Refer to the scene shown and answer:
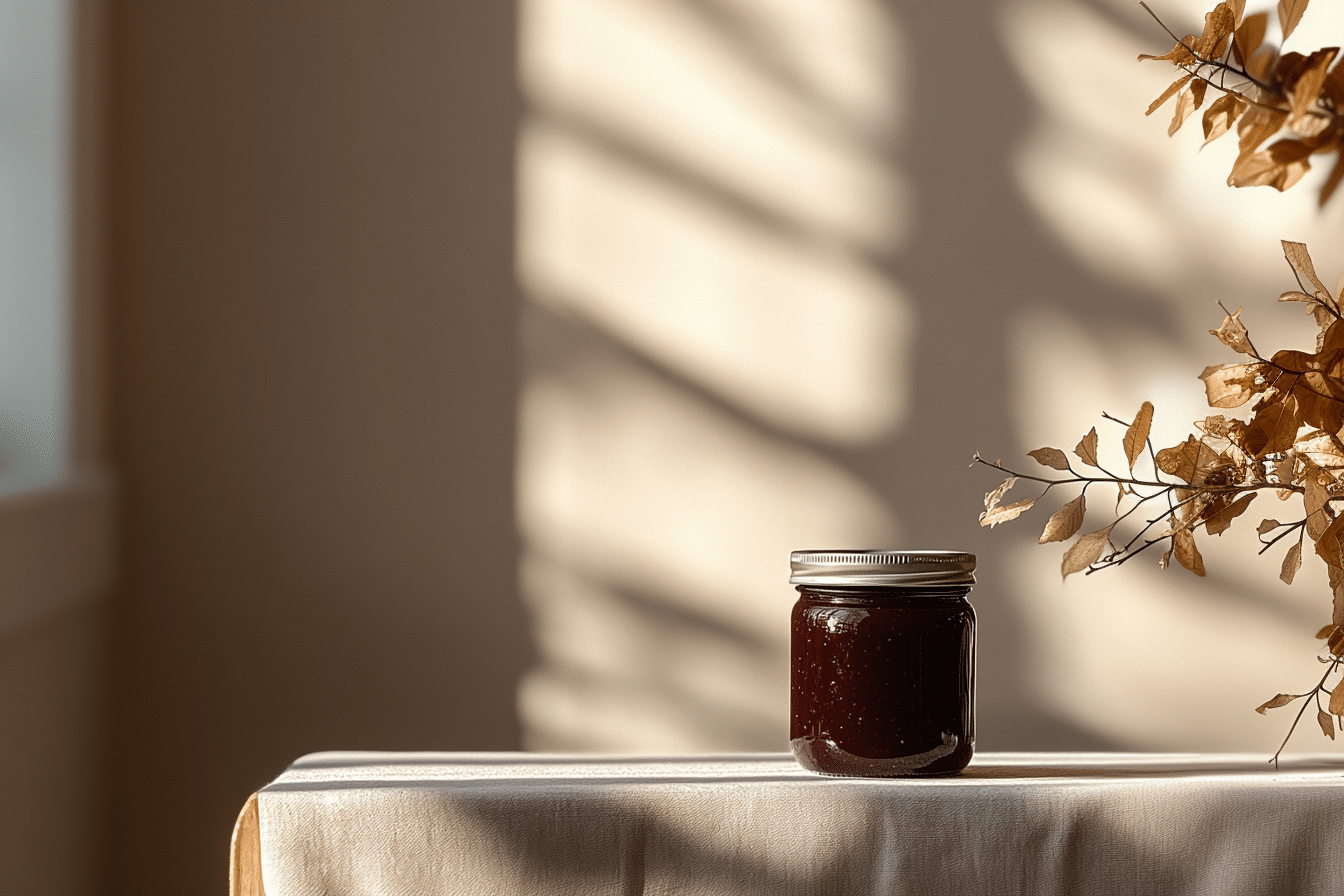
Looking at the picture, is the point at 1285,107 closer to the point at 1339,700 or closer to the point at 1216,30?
the point at 1216,30

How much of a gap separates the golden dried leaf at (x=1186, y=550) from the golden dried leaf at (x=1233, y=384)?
11 centimetres

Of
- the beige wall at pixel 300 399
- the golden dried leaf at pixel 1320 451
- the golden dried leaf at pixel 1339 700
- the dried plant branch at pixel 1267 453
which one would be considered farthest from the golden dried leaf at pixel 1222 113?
the beige wall at pixel 300 399

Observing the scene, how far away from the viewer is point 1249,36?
574 mm

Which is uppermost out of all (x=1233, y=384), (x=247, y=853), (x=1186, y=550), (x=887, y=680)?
(x=1233, y=384)

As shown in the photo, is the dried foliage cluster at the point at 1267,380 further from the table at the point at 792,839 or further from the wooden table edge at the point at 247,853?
the wooden table edge at the point at 247,853

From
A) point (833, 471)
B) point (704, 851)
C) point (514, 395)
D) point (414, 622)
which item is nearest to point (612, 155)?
point (514, 395)

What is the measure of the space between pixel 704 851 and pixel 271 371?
0.74 meters

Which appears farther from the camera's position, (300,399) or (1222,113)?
(300,399)

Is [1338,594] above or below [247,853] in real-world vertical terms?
above

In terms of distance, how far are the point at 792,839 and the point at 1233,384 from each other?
1.43 feet

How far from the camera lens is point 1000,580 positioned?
1.38 metres

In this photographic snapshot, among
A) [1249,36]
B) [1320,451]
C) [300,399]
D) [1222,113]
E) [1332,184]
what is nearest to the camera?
[1332,184]

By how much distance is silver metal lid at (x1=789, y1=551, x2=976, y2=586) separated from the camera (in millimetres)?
971

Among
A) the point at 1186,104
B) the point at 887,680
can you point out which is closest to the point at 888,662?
the point at 887,680
